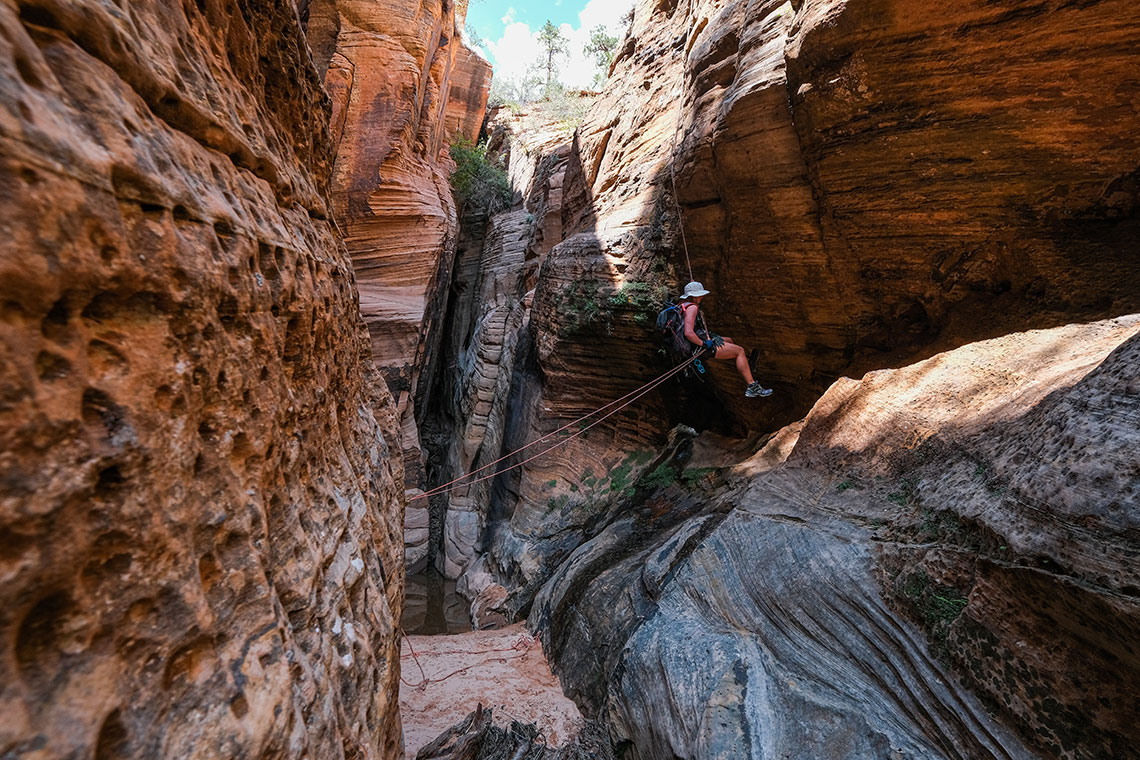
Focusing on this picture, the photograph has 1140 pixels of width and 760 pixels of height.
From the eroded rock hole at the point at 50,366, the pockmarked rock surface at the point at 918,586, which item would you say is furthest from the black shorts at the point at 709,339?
the eroded rock hole at the point at 50,366

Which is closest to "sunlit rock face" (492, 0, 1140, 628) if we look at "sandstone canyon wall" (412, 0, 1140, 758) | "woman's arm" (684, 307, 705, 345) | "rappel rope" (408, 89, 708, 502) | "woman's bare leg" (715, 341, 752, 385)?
"sandstone canyon wall" (412, 0, 1140, 758)

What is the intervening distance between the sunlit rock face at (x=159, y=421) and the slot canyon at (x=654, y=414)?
0.04ft

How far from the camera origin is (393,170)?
12.4 m

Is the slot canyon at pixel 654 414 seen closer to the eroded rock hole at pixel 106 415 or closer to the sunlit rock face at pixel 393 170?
the eroded rock hole at pixel 106 415

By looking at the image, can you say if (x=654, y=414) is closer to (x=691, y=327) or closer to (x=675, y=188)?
(x=691, y=327)

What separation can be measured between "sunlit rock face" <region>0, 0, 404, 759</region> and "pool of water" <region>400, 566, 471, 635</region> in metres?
8.30

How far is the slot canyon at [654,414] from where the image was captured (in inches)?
50.5

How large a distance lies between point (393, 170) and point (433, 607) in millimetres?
10385

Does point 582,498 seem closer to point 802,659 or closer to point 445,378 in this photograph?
point 802,659

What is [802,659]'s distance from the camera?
380cm

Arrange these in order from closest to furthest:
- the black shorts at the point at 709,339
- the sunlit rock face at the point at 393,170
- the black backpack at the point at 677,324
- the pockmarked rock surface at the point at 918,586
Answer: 1. the pockmarked rock surface at the point at 918,586
2. the black shorts at the point at 709,339
3. the black backpack at the point at 677,324
4. the sunlit rock face at the point at 393,170

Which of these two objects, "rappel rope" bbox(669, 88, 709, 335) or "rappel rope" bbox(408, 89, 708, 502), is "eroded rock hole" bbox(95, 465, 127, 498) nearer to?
"rappel rope" bbox(408, 89, 708, 502)

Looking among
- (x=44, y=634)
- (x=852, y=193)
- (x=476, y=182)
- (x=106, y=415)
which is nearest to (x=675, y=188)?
(x=852, y=193)

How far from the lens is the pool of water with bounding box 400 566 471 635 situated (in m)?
10.4
